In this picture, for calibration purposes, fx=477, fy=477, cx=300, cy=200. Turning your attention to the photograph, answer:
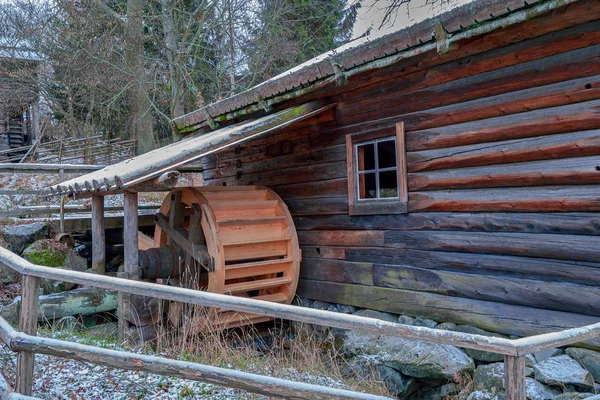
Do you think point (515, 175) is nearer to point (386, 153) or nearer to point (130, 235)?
point (386, 153)

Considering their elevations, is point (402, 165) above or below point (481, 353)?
above

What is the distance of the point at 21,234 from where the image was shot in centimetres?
836

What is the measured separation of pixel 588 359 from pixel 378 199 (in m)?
2.66

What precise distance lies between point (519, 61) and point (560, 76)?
0.42 meters

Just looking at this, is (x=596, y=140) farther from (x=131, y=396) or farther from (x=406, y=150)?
(x=131, y=396)

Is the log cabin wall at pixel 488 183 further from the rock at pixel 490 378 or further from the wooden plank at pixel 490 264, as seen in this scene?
the rock at pixel 490 378

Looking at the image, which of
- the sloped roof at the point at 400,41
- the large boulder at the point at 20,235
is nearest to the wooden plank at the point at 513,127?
the sloped roof at the point at 400,41

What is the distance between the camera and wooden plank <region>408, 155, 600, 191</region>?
396cm

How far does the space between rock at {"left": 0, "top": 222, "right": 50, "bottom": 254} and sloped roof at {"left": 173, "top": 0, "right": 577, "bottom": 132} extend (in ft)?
14.2

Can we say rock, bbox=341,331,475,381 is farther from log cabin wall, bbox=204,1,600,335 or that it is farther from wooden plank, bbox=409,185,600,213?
wooden plank, bbox=409,185,600,213

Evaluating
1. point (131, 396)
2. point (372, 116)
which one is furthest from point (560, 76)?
point (131, 396)

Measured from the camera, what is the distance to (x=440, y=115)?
5.02 meters

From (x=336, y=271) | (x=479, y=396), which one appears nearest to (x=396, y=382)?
(x=479, y=396)

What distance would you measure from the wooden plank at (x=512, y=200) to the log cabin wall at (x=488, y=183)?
0.01 meters
